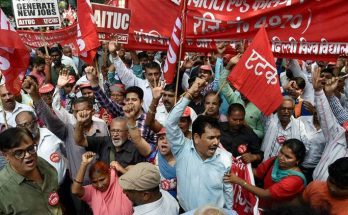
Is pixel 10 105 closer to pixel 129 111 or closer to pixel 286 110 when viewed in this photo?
pixel 129 111

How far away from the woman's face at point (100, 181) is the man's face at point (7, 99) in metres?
1.98

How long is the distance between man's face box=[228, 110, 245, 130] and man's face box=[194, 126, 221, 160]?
4.38 feet

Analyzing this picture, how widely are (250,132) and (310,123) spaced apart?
727 mm

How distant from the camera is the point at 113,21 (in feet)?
17.9

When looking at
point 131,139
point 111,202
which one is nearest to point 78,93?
point 131,139

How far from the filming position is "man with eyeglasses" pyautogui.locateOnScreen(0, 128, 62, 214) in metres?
2.59

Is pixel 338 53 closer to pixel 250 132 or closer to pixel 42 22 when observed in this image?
pixel 250 132

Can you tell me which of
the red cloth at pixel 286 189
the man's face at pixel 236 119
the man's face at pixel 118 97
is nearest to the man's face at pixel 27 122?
the man's face at pixel 118 97

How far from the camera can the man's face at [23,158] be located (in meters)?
2.66

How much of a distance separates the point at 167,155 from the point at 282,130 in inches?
59.2

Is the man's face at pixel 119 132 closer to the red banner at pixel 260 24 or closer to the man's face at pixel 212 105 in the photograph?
the man's face at pixel 212 105

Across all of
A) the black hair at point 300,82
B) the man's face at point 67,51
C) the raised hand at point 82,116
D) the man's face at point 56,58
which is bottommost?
the man's face at point 67,51

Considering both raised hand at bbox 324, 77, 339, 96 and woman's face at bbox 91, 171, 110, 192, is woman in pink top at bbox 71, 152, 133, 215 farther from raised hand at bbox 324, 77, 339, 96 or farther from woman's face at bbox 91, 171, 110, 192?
raised hand at bbox 324, 77, 339, 96

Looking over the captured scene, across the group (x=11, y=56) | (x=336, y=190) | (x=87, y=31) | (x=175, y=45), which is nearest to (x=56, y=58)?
(x=87, y=31)
